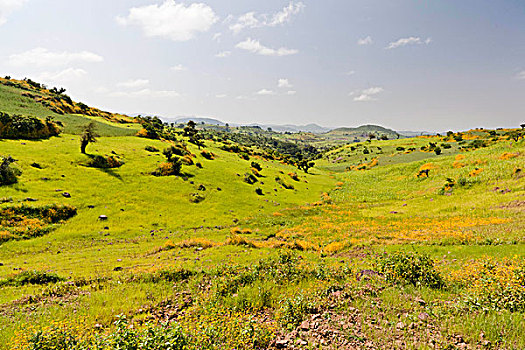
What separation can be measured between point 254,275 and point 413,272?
8369 millimetres

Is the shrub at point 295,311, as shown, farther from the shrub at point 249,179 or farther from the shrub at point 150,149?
the shrub at point 150,149

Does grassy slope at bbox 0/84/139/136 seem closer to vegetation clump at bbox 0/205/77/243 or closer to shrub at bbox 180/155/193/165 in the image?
shrub at bbox 180/155/193/165

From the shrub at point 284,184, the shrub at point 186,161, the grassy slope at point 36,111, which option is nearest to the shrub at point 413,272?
the shrub at point 284,184

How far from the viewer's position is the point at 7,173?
31.3 meters

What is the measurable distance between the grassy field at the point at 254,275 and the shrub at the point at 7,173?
1097mm

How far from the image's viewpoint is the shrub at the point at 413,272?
10.6 m

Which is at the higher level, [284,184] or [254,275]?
[254,275]

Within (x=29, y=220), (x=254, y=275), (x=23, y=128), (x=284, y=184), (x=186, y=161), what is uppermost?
(x=23, y=128)

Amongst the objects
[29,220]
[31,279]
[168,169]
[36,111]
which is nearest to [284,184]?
[168,169]

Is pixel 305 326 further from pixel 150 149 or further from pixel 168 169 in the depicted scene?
pixel 150 149

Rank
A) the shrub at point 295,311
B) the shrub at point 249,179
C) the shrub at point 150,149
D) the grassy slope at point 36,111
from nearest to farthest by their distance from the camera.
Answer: the shrub at point 295,311, the shrub at point 249,179, the grassy slope at point 36,111, the shrub at point 150,149

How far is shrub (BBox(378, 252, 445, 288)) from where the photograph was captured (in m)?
10.6

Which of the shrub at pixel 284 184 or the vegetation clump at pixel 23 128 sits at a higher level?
the vegetation clump at pixel 23 128

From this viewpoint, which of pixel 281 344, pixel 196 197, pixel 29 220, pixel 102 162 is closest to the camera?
pixel 281 344
